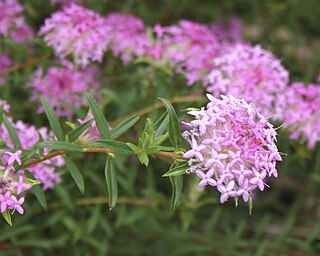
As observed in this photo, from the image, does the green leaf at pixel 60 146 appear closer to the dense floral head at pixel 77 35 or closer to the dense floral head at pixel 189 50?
the dense floral head at pixel 77 35

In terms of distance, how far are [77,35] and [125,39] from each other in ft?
1.31

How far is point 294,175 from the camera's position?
3471mm

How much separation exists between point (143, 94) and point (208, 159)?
3.80 feet

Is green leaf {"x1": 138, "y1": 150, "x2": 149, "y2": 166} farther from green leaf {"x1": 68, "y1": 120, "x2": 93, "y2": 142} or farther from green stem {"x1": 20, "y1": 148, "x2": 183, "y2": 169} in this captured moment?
green leaf {"x1": 68, "y1": 120, "x2": 93, "y2": 142}

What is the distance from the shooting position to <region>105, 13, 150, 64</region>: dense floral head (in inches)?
98.3

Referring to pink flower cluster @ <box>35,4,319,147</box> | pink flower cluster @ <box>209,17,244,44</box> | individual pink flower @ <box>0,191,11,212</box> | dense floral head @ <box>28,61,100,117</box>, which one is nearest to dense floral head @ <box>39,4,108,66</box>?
pink flower cluster @ <box>35,4,319,147</box>

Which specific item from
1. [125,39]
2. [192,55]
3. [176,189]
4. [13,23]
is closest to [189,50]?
[192,55]

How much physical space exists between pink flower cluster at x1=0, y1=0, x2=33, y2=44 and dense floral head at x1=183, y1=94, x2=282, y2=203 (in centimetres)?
133

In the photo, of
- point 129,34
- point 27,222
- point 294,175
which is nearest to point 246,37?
point 294,175

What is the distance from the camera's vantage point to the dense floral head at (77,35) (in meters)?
2.17

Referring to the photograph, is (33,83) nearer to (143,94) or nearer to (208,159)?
(143,94)

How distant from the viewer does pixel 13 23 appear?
102 inches

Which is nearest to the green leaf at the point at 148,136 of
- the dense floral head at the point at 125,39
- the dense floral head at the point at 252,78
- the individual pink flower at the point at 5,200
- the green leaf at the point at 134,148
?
the green leaf at the point at 134,148

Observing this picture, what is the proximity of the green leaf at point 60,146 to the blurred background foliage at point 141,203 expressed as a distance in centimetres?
65
